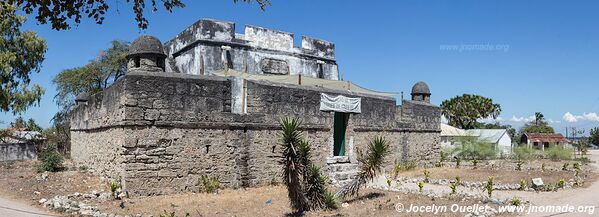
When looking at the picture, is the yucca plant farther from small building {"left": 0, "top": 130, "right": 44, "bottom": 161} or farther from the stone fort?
small building {"left": 0, "top": 130, "right": 44, "bottom": 161}

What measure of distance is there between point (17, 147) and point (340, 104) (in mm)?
18560

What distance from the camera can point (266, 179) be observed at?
44.6 ft

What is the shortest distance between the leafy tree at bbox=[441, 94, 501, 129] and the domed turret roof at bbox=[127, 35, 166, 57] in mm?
40117

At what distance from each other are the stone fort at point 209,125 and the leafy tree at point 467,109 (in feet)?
99.1

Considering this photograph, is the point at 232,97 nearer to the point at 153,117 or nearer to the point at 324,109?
the point at 153,117

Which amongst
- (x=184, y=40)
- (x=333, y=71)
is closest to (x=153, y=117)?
(x=184, y=40)

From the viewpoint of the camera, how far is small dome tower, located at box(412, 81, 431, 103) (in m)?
21.2

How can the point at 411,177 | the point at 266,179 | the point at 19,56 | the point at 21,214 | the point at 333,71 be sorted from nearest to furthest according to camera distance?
the point at 21,214 < the point at 266,179 < the point at 411,177 < the point at 19,56 < the point at 333,71

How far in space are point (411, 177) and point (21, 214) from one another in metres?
12.2

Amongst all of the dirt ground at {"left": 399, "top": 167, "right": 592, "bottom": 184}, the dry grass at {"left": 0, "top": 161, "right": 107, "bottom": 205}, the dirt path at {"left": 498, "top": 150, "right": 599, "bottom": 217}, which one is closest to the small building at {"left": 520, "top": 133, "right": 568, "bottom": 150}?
the dirt ground at {"left": 399, "top": 167, "right": 592, "bottom": 184}

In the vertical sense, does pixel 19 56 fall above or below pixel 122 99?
above

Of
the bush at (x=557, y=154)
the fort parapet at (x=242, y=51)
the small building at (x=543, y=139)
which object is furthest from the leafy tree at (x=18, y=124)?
the small building at (x=543, y=139)

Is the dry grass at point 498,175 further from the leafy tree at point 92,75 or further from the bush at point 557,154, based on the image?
the leafy tree at point 92,75

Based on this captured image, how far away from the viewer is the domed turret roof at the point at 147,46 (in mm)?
12406
